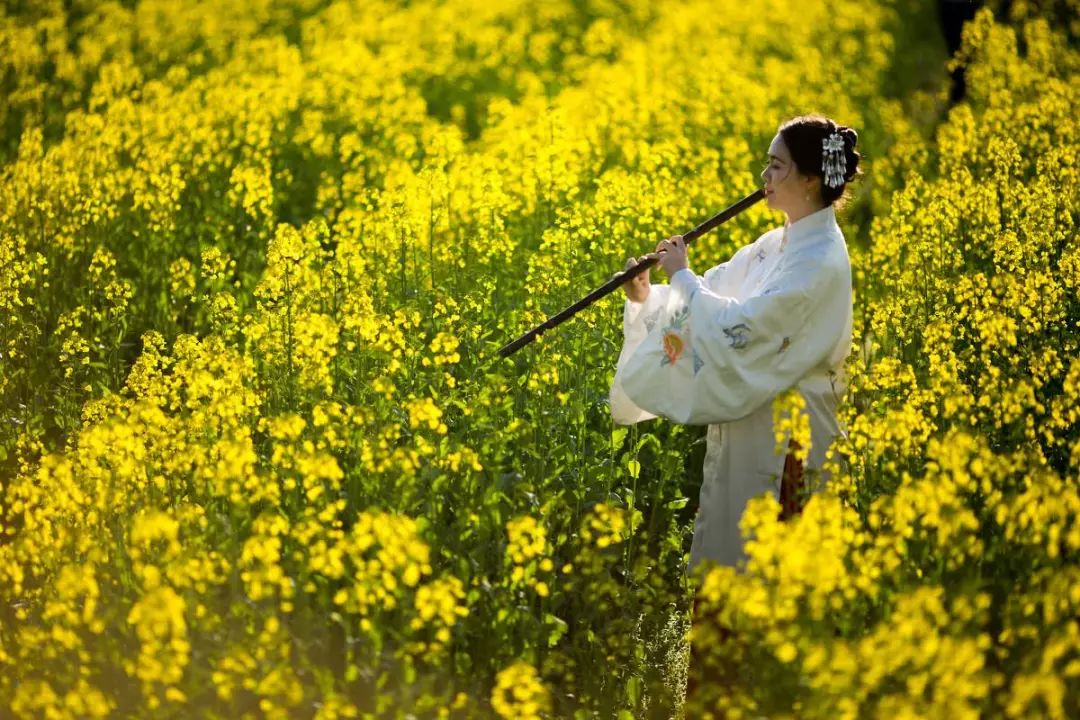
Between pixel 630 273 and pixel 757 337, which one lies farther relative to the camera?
pixel 630 273

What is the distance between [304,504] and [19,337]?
1.94m

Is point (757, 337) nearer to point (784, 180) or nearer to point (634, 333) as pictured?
point (784, 180)

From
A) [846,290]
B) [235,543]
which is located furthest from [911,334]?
[235,543]

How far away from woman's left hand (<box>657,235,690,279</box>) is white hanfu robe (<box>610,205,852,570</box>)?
4cm

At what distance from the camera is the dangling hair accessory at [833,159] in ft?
14.9

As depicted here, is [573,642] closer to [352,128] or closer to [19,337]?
[19,337]

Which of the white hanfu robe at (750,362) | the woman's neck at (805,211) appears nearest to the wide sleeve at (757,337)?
the white hanfu robe at (750,362)

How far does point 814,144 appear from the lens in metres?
4.55

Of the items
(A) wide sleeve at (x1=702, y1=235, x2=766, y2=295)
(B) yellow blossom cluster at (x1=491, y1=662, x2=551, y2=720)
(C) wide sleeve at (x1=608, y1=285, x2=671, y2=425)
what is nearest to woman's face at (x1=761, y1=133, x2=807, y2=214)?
(A) wide sleeve at (x1=702, y1=235, x2=766, y2=295)

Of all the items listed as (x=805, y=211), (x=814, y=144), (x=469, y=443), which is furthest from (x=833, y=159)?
(x=469, y=443)

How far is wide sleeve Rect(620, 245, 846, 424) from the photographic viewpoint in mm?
4523

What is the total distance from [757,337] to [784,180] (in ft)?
1.59

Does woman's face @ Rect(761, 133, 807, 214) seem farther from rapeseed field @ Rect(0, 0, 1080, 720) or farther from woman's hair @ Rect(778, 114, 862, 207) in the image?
rapeseed field @ Rect(0, 0, 1080, 720)

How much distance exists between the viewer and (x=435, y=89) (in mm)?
12367
